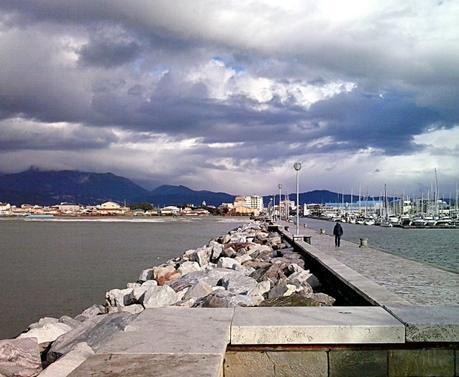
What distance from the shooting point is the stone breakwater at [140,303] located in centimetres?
438

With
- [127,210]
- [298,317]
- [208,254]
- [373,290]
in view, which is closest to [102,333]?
[298,317]

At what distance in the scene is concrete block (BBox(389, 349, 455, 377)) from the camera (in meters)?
3.93

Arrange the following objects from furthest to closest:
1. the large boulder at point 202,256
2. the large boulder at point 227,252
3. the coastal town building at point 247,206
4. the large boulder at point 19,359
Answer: the coastal town building at point 247,206
the large boulder at point 227,252
the large boulder at point 202,256
the large boulder at point 19,359

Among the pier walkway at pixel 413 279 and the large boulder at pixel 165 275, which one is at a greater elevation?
the pier walkway at pixel 413 279

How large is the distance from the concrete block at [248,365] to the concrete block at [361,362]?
43 cm

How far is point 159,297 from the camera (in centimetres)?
880

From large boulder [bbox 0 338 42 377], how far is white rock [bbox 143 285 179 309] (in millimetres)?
3967

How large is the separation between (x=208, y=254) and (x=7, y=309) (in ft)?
26.9

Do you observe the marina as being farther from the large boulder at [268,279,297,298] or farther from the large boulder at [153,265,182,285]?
the large boulder at [153,265,182,285]

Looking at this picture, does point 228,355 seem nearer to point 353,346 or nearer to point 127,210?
point 353,346

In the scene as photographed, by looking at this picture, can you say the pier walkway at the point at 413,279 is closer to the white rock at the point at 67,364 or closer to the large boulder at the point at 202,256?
the white rock at the point at 67,364

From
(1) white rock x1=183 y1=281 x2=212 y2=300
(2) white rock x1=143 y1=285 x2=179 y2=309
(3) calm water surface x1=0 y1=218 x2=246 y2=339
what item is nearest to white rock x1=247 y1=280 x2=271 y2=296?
(1) white rock x1=183 y1=281 x2=212 y2=300

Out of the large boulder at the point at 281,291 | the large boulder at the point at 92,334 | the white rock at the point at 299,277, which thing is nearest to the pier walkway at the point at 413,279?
the white rock at the point at 299,277

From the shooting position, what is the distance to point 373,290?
738 centimetres
